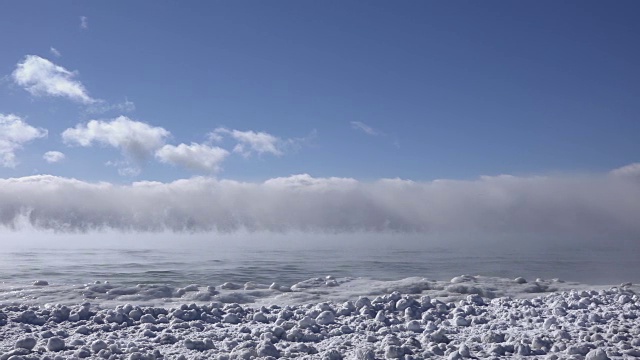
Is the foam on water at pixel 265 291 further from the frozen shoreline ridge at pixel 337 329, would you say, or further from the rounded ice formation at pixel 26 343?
the rounded ice formation at pixel 26 343

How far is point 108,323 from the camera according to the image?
25.8 feet

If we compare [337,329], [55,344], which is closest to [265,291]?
[337,329]

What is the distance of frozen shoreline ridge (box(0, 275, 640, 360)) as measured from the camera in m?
6.37

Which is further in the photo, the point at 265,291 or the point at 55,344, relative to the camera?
the point at 265,291

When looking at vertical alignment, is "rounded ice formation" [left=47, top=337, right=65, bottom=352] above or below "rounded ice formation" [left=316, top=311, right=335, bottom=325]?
below

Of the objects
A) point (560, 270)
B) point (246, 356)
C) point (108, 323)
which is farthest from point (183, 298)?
point (560, 270)

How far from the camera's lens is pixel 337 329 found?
7.49 meters

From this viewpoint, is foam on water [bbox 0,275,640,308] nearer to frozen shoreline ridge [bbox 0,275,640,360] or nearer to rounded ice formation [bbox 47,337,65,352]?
frozen shoreline ridge [bbox 0,275,640,360]

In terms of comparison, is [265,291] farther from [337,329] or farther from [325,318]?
[337,329]

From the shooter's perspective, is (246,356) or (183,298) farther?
(183,298)

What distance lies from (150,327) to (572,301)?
7.14 meters

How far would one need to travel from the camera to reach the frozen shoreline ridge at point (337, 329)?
6371mm

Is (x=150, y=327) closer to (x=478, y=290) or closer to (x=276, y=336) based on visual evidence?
(x=276, y=336)

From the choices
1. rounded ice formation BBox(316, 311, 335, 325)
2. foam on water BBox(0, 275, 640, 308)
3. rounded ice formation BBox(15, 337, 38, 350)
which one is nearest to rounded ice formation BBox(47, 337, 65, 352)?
rounded ice formation BBox(15, 337, 38, 350)
